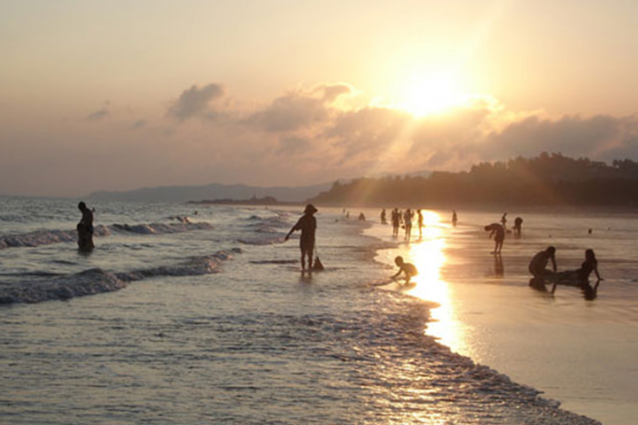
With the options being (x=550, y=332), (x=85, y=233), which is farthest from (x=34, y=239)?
(x=550, y=332)

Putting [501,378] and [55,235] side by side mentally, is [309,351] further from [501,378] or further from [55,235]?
[55,235]

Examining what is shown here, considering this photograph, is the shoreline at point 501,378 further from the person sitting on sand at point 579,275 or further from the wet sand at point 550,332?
the person sitting on sand at point 579,275

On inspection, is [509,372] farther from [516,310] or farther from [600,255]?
[600,255]

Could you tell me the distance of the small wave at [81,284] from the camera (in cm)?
1304

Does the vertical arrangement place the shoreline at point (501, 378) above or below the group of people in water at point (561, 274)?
below

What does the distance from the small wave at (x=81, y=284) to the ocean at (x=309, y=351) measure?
0.06 meters

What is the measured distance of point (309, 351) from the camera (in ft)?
29.0

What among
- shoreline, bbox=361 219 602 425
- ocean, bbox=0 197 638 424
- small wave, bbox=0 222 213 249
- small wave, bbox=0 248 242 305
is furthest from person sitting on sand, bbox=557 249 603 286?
small wave, bbox=0 222 213 249

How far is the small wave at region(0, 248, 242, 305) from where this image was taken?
1304cm

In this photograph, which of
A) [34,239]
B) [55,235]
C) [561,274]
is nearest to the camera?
[561,274]

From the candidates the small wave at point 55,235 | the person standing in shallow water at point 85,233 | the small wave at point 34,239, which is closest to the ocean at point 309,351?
the person standing in shallow water at point 85,233

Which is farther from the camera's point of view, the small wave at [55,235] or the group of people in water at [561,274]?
the small wave at [55,235]

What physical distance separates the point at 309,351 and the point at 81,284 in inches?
308

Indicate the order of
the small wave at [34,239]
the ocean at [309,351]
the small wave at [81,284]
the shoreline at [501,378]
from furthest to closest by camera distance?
the small wave at [34,239]
the small wave at [81,284]
the ocean at [309,351]
the shoreline at [501,378]
